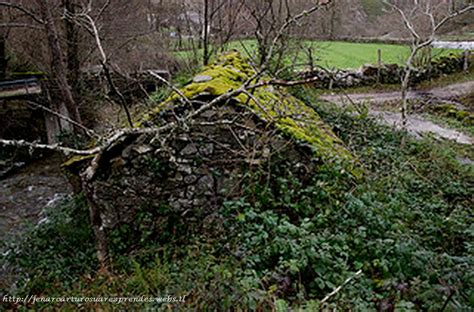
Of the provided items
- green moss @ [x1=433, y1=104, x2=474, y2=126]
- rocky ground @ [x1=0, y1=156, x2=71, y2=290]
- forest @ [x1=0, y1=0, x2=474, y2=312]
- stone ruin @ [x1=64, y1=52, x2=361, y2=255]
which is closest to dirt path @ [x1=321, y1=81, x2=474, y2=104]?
green moss @ [x1=433, y1=104, x2=474, y2=126]

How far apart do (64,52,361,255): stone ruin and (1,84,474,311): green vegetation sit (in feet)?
0.78

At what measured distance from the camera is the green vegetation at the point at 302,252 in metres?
2.70

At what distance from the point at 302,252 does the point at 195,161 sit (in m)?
1.92

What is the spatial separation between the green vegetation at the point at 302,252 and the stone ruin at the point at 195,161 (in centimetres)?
24

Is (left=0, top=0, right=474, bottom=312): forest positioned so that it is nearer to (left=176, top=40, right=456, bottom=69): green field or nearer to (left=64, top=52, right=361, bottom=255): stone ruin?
(left=64, top=52, right=361, bottom=255): stone ruin

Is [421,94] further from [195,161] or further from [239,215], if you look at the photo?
[239,215]

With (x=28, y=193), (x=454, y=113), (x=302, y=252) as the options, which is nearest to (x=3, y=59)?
(x=28, y=193)

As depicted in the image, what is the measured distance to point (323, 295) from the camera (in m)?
2.96

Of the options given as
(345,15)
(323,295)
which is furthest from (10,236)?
(345,15)

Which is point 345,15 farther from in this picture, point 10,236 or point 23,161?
point 10,236

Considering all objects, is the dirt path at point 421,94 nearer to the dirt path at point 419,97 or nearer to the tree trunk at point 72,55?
the dirt path at point 419,97

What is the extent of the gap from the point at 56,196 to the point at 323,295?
708 cm

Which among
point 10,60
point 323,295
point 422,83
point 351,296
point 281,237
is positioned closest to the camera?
point 351,296

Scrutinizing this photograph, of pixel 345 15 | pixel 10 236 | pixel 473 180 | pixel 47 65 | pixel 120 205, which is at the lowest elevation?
pixel 10 236
